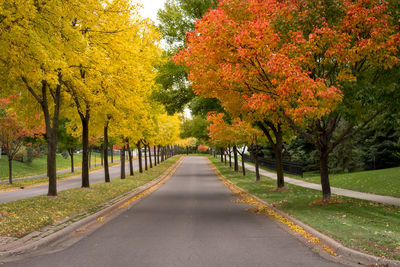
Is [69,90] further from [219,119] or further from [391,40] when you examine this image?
[219,119]

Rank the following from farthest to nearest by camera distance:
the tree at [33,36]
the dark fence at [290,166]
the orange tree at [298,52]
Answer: the dark fence at [290,166] < the orange tree at [298,52] < the tree at [33,36]

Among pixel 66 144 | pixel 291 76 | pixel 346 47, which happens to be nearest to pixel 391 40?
pixel 346 47

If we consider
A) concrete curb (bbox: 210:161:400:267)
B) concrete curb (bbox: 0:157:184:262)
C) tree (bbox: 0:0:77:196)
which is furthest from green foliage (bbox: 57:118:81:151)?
concrete curb (bbox: 210:161:400:267)

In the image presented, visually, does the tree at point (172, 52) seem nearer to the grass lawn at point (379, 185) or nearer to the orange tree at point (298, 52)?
the orange tree at point (298, 52)

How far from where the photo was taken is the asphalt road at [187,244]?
664 cm

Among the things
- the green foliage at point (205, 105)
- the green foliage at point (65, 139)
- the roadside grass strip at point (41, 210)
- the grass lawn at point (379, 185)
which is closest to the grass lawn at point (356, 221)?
the grass lawn at point (379, 185)

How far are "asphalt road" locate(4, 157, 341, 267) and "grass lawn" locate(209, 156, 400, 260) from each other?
86 cm

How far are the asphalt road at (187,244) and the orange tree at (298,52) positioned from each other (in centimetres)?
347

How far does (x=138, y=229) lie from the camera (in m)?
9.86

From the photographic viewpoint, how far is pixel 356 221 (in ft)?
32.1

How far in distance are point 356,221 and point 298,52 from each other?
5141 millimetres

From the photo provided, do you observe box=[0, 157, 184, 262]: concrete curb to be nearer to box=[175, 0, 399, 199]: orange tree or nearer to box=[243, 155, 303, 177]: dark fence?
box=[175, 0, 399, 199]: orange tree

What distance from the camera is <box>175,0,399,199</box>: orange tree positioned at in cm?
1012

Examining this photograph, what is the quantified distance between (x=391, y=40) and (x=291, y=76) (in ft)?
9.30
